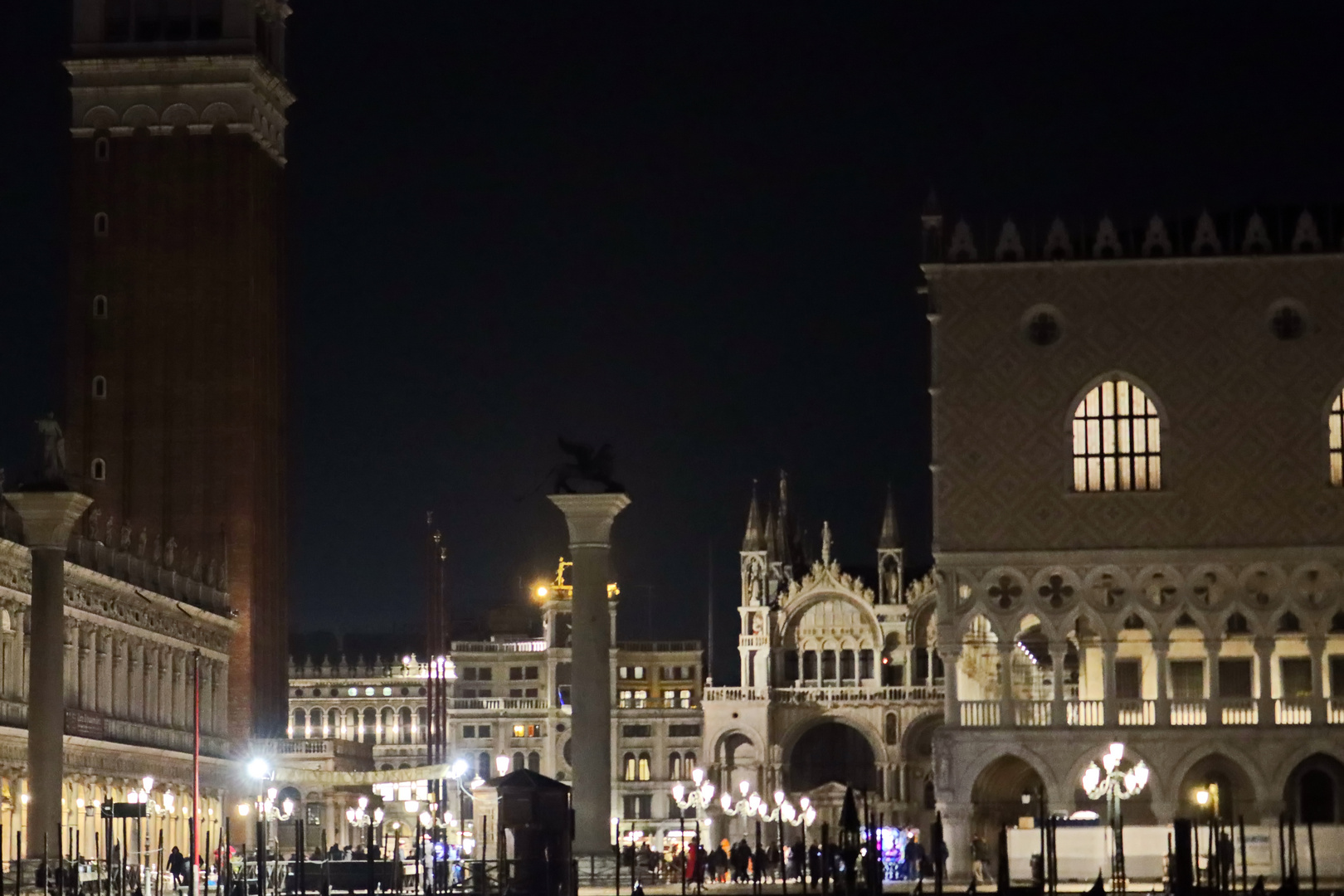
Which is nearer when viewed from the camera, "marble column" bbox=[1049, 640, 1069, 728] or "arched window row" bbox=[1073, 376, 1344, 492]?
"marble column" bbox=[1049, 640, 1069, 728]

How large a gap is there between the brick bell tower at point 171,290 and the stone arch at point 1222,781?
30.6 m

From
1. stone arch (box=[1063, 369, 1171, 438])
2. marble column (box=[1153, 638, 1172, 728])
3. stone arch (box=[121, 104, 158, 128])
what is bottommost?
marble column (box=[1153, 638, 1172, 728])

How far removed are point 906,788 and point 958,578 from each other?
4010cm

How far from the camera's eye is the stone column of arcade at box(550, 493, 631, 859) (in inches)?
1815

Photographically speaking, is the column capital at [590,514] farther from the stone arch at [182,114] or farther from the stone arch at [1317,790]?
the stone arch at [182,114]

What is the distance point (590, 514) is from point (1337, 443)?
22458 mm

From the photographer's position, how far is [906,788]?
101 m

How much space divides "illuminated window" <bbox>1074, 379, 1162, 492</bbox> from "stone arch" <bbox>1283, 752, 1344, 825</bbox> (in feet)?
24.2

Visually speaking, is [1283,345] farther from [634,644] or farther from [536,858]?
[634,644]

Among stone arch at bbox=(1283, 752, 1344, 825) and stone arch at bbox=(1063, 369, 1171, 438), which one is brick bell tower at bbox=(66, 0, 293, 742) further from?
stone arch at bbox=(1283, 752, 1344, 825)

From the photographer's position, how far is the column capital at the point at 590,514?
46094 millimetres

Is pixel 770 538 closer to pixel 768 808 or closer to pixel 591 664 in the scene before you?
pixel 768 808

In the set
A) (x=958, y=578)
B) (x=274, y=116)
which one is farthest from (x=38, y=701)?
(x=274, y=116)

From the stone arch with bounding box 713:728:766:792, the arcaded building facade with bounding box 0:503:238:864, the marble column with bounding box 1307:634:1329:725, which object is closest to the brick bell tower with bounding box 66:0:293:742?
the arcaded building facade with bounding box 0:503:238:864
